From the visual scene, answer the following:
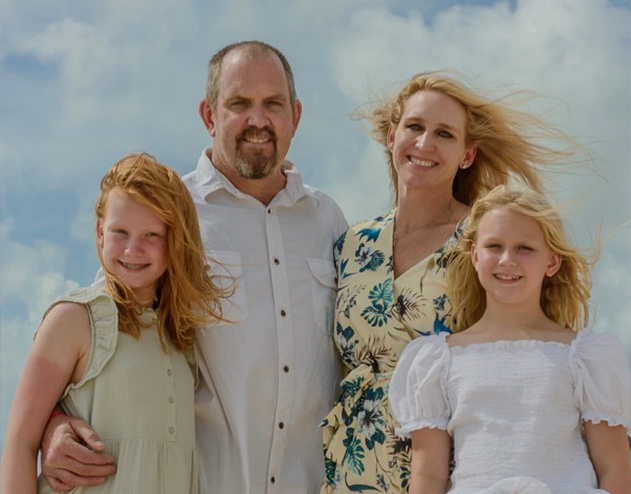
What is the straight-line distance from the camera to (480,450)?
3.68m

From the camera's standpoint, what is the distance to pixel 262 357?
14.5 feet

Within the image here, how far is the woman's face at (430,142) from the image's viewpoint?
14.8 ft

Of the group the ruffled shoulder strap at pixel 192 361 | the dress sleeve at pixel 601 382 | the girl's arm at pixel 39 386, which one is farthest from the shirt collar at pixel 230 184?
the dress sleeve at pixel 601 382

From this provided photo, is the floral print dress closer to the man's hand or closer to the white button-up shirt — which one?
the white button-up shirt

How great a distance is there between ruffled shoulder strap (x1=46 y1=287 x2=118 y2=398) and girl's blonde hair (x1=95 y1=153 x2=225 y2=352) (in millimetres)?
60

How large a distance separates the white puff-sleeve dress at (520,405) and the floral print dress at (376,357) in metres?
0.21

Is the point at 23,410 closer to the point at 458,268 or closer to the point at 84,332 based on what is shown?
the point at 84,332

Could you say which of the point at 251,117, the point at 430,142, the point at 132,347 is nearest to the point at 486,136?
the point at 430,142

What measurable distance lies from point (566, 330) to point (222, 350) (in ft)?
4.84

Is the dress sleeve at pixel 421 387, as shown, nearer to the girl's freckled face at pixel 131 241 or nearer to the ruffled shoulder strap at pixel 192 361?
the ruffled shoulder strap at pixel 192 361

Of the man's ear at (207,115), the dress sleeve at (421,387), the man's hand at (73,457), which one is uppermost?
the man's ear at (207,115)

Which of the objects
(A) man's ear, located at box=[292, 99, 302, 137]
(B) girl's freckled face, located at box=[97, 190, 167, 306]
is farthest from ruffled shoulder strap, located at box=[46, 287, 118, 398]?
(A) man's ear, located at box=[292, 99, 302, 137]

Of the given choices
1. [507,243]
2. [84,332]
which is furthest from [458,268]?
[84,332]

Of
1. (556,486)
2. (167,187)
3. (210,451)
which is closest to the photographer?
(556,486)
